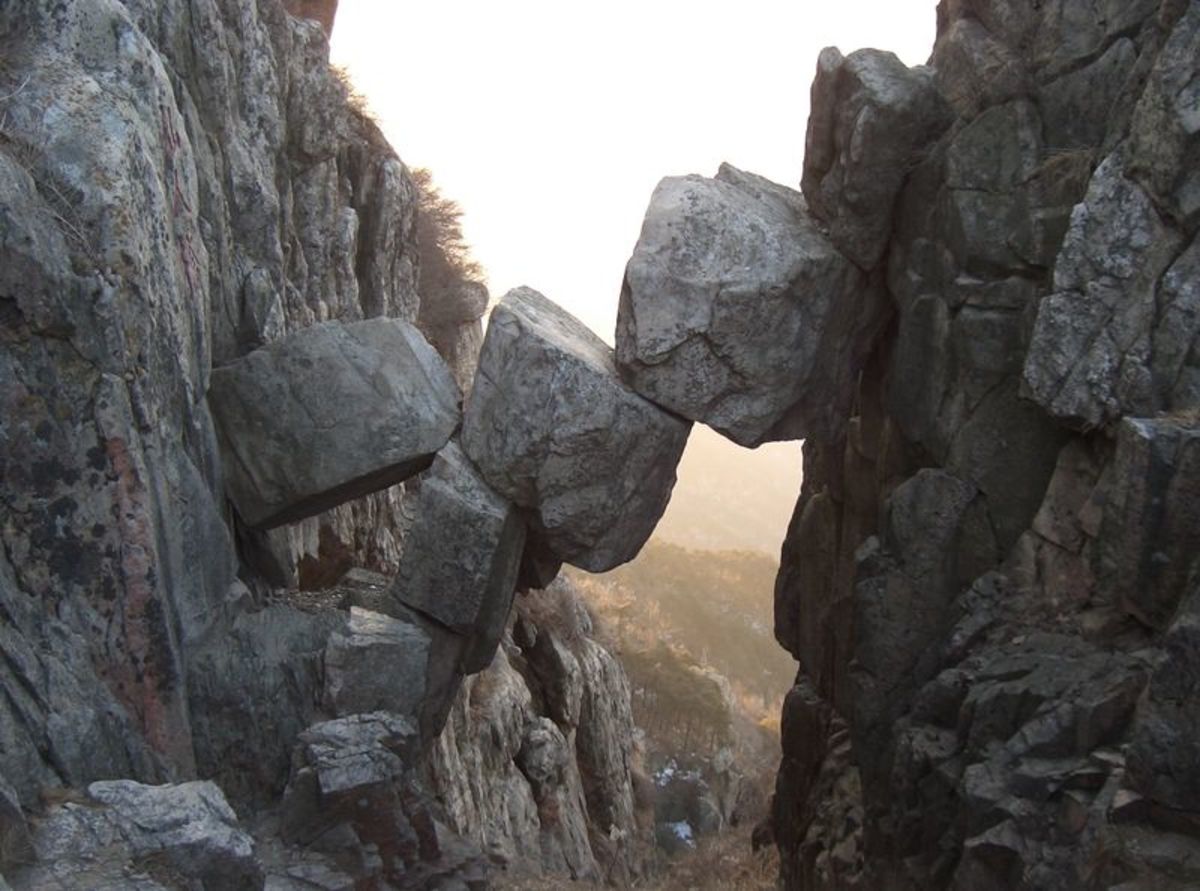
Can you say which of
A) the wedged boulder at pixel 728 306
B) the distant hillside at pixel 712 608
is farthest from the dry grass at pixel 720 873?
the distant hillside at pixel 712 608

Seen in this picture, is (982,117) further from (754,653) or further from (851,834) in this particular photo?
(754,653)

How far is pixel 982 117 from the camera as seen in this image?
584 inches

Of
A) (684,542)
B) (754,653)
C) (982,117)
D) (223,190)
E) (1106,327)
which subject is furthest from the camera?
(684,542)

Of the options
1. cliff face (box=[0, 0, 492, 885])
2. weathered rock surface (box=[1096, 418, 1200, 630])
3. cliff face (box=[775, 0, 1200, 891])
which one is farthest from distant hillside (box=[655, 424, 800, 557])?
weathered rock surface (box=[1096, 418, 1200, 630])

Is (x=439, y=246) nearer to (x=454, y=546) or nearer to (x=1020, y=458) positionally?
(x=454, y=546)

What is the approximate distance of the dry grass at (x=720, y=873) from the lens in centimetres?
2030

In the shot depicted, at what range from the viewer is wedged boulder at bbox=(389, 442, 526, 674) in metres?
16.1

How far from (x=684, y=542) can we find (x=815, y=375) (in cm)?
7701

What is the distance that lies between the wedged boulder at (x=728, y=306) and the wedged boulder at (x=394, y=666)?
472 cm

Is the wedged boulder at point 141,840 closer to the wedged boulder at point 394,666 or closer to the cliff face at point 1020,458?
the wedged boulder at point 394,666

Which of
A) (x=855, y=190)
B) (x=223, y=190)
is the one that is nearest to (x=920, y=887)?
(x=855, y=190)

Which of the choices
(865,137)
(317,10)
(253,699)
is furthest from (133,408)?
(317,10)

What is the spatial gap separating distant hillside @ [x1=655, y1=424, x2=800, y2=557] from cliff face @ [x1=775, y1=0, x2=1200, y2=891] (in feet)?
249

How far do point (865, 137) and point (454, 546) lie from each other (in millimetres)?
8140
